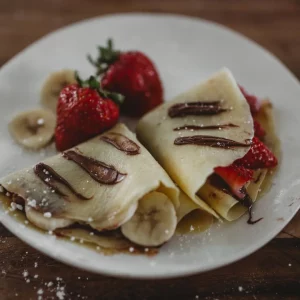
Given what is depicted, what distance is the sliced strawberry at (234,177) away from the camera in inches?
82.3

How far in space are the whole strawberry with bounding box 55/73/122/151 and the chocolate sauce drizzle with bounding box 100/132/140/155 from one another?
8 centimetres

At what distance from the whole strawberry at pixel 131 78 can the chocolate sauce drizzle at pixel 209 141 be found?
0.50m

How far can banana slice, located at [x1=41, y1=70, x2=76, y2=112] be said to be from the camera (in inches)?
104

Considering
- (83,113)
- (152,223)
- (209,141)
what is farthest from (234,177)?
(83,113)

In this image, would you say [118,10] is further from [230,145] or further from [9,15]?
[230,145]

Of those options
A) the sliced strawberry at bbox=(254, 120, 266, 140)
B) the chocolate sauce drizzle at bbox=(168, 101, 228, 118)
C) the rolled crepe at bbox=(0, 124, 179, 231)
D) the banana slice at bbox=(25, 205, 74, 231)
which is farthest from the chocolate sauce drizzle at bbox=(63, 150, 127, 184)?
the sliced strawberry at bbox=(254, 120, 266, 140)

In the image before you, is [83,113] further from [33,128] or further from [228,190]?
[228,190]

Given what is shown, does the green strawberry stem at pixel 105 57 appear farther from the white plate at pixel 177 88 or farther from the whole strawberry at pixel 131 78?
the white plate at pixel 177 88

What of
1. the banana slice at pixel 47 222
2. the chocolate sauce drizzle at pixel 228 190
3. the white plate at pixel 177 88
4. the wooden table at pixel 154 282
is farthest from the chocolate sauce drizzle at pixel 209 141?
the banana slice at pixel 47 222

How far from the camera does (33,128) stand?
2.50 metres

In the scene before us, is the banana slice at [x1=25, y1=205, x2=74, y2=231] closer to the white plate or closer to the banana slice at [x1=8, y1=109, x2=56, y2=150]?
the white plate

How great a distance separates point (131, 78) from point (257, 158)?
2.65 feet

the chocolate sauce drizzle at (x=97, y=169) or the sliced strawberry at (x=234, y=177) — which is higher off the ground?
the chocolate sauce drizzle at (x=97, y=169)

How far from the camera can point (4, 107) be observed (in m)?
2.56
